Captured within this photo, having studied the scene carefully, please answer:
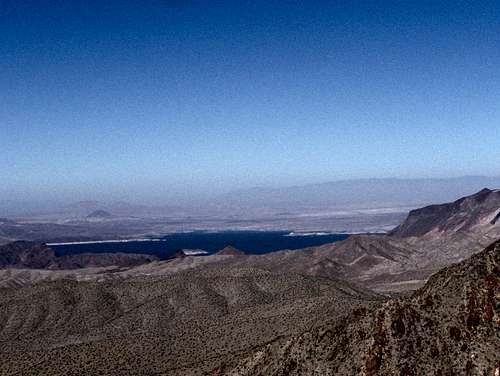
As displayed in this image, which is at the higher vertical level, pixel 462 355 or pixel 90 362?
pixel 462 355

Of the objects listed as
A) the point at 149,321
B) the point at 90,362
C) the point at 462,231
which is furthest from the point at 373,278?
the point at 90,362

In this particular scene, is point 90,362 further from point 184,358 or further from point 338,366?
point 338,366

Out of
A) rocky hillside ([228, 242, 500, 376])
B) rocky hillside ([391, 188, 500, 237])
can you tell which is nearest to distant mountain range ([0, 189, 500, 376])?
rocky hillside ([228, 242, 500, 376])

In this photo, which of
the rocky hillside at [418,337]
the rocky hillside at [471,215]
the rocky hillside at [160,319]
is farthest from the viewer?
the rocky hillside at [471,215]

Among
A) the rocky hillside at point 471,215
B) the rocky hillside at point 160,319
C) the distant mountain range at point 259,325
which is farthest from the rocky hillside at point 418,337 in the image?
the rocky hillside at point 471,215

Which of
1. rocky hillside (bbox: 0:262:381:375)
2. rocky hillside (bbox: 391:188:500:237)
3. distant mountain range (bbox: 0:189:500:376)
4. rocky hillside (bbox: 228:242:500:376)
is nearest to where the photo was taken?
rocky hillside (bbox: 228:242:500:376)

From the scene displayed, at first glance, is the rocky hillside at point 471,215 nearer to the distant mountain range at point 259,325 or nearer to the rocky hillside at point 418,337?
the distant mountain range at point 259,325

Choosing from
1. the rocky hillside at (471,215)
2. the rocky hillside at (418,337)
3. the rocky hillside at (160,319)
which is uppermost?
the rocky hillside at (471,215)

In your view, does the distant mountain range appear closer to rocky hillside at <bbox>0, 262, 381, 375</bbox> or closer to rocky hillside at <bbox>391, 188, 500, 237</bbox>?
rocky hillside at <bbox>0, 262, 381, 375</bbox>
